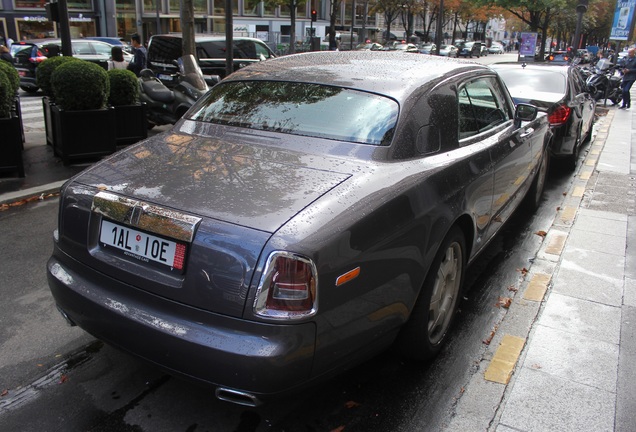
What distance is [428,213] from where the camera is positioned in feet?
9.48

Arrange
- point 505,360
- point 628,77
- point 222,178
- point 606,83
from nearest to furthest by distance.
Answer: point 222,178 → point 505,360 → point 628,77 → point 606,83

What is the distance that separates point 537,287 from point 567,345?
93 centimetres

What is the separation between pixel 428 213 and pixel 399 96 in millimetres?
806

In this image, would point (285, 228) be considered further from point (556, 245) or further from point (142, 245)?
point (556, 245)

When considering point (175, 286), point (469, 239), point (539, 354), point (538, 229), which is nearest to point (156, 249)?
point (175, 286)

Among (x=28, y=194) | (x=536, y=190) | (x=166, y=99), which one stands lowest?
(x=28, y=194)

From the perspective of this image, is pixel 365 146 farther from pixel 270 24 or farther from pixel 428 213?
pixel 270 24

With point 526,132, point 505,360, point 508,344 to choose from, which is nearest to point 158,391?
point 505,360

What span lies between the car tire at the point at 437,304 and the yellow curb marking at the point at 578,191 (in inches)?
180

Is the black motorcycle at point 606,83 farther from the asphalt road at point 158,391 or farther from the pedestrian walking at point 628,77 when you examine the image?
the asphalt road at point 158,391

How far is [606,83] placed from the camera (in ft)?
60.1

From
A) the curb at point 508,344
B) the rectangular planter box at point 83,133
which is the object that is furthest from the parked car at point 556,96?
the rectangular planter box at point 83,133

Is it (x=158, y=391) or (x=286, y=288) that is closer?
(x=286, y=288)

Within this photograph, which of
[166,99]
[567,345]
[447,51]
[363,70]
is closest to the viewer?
[567,345]
